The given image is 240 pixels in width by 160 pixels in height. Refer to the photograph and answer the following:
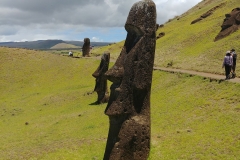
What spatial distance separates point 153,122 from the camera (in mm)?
19250

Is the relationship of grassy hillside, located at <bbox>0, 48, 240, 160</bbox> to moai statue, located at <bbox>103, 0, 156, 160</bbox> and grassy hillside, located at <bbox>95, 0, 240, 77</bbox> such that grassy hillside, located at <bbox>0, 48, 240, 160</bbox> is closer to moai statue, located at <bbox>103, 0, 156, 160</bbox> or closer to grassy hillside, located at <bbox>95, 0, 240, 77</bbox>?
moai statue, located at <bbox>103, 0, 156, 160</bbox>

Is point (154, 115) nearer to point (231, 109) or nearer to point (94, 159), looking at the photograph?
point (231, 109)

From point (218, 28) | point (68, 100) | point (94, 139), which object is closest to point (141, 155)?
point (94, 139)

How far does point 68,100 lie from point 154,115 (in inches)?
591

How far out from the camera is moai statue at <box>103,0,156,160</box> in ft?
38.0

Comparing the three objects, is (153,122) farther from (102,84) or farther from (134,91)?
(102,84)

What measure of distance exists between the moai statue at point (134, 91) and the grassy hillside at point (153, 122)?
175 cm

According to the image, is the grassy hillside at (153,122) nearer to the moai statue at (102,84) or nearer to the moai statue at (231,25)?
the moai statue at (102,84)

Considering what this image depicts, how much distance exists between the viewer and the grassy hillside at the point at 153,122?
14.1 metres

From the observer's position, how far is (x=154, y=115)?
20812 millimetres

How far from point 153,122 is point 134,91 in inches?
320

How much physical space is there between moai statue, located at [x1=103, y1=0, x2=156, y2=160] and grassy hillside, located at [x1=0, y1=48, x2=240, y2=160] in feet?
5.73

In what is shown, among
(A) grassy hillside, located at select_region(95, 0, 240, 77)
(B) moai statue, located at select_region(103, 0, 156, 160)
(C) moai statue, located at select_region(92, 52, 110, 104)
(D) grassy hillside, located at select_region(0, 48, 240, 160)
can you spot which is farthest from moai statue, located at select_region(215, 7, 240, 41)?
(B) moai statue, located at select_region(103, 0, 156, 160)

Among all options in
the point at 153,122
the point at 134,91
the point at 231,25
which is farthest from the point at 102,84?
the point at 231,25
